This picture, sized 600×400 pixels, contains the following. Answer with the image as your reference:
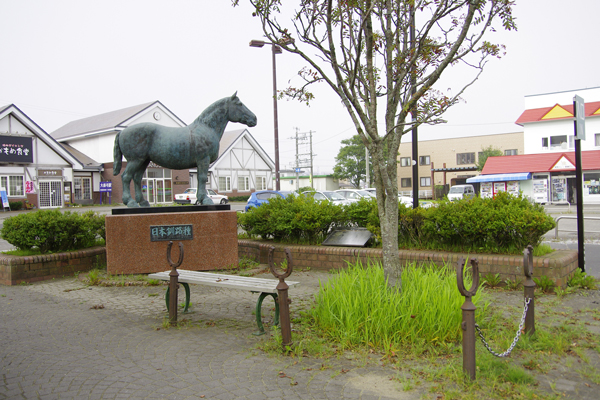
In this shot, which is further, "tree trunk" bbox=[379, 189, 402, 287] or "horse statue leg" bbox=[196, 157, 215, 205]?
"horse statue leg" bbox=[196, 157, 215, 205]

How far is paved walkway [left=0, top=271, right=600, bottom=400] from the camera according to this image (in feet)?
11.2

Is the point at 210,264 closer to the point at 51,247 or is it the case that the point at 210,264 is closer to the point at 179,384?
the point at 51,247

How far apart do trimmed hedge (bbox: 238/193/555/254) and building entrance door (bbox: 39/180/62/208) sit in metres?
30.4

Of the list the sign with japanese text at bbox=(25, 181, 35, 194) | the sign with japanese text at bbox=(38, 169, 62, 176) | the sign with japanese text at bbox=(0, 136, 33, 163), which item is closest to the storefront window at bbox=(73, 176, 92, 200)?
the sign with japanese text at bbox=(38, 169, 62, 176)

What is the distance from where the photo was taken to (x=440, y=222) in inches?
287

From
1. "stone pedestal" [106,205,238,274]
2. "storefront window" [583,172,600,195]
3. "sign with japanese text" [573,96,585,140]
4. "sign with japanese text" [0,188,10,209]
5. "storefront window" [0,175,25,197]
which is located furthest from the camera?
"storefront window" [583,172,600,195]

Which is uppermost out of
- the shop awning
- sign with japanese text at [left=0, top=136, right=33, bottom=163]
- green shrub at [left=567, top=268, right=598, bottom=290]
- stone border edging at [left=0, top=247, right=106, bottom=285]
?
sign with japanese text at [left=0, top=136, right=33, bottom=163]

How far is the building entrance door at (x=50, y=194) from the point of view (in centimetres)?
3381

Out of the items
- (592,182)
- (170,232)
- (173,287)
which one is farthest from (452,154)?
(173,287)

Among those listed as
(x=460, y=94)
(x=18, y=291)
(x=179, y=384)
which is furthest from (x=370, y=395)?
(x=18, y=291)

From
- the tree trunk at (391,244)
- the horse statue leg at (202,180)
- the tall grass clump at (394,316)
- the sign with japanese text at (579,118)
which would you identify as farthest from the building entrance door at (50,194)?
the sign with japanese text at (579,118)

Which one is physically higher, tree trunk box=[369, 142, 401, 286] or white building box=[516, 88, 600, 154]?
white building box=[516, 88, 600, 154]

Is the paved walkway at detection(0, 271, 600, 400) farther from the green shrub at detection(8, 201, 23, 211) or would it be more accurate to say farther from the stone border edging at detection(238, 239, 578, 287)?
the green shrub at detection(8, 201, 23, 211)

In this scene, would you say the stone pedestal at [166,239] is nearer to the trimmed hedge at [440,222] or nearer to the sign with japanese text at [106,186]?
the trimmed hedge at [440,222]
